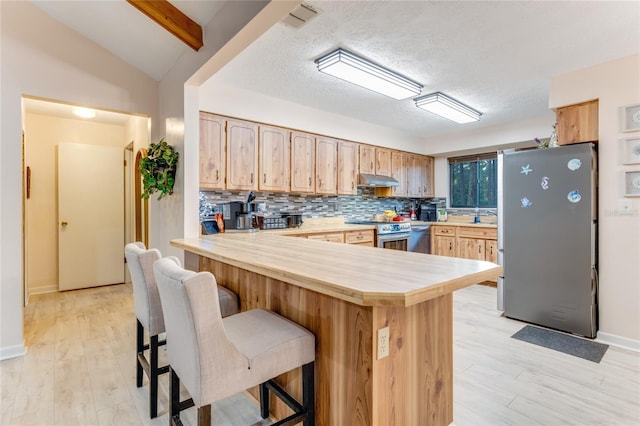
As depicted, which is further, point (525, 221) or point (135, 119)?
point (135, 119)

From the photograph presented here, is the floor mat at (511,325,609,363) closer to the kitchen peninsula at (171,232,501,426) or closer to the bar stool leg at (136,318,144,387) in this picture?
the kitchen peninsula at (171,232,501,426)

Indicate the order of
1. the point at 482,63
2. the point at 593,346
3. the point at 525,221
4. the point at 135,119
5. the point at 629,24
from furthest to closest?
the point at 135,119 → the point at 525,221 → the point at 482,63 → the point at 593,346 → the point at 629,24

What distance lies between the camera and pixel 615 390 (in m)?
2.06

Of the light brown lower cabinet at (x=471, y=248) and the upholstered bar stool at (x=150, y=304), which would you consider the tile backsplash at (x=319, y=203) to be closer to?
the light brown lower cabinet at (x=471, y=248)

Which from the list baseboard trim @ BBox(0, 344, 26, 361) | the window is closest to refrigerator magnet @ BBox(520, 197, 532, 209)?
the window

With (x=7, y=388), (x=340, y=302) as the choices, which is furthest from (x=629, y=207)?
(x=7, y=388)

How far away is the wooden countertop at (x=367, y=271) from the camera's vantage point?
1.05 m

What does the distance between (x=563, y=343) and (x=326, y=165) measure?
3166mm

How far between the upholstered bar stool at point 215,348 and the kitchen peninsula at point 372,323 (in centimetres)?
11

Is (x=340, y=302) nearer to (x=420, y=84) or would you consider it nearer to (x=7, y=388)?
(x=7, y=388)

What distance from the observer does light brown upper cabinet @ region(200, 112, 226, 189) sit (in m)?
3.35

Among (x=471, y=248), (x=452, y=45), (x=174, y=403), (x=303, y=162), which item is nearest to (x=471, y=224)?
→ (x=471, y=248)

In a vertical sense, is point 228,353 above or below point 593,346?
above

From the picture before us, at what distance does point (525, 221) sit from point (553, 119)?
2183mm
